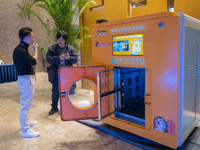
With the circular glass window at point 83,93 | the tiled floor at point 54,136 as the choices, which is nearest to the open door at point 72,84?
the tiled floor at point 54,136

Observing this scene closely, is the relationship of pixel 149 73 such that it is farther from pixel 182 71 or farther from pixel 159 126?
pixel 159 126

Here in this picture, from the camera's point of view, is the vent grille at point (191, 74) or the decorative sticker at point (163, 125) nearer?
the decorative sticker at point (163, 125)

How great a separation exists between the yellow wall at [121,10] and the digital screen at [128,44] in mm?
1699

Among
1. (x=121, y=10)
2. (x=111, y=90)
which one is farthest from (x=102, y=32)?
(x=121, y=10)

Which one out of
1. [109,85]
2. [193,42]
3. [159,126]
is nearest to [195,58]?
[193,42]

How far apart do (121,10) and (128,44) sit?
2.12 m

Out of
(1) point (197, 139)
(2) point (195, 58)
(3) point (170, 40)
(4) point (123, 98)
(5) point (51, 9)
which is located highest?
(5) point (51, 9)

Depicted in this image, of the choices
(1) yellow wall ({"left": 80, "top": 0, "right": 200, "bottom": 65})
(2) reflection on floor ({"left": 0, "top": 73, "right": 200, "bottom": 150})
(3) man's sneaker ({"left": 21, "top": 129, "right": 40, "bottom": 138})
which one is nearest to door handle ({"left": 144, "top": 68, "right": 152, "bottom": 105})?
(2) reflection on floor ({"left": 0, "top": 73, "right": 200, "bottom": 150})

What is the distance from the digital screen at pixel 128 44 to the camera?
2130 mm

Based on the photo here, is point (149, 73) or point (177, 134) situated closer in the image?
point (177, 134)

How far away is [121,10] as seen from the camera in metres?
4.04

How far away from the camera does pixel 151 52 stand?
6.63 feet

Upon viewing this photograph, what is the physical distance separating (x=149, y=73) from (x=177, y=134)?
0.73 m

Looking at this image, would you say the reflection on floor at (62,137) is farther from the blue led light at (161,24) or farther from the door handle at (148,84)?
the blue led light at (161,24)
